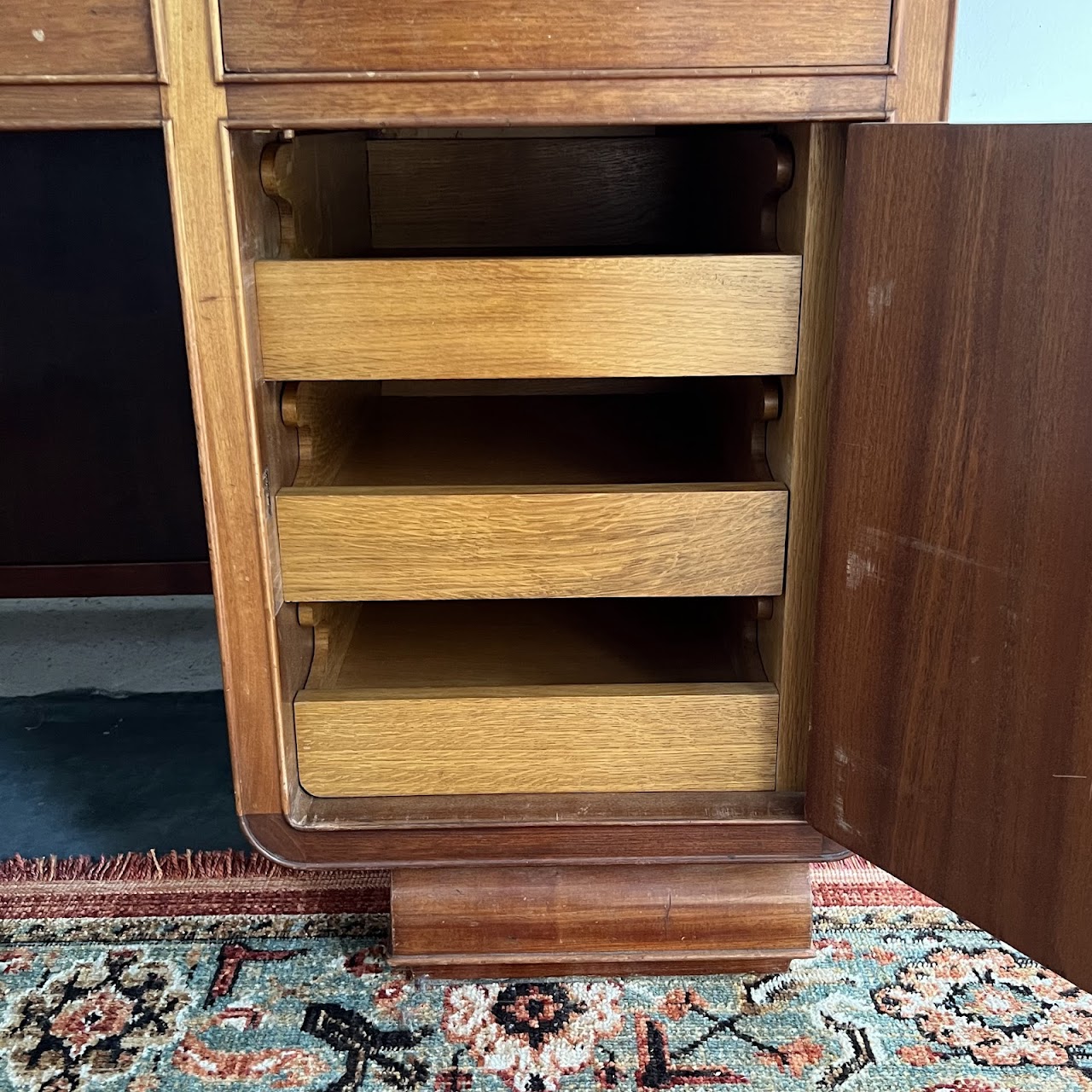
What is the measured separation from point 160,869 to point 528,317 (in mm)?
669

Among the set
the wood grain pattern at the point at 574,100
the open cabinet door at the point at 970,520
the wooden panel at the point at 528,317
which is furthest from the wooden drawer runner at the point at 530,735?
the wood grain pattern at the point at 574,100

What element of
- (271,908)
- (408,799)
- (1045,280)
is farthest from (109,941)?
(1045,280)

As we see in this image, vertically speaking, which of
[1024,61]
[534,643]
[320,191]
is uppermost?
[1024,61]

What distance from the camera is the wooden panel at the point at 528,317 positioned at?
76cm

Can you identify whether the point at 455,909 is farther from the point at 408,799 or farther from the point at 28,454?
the point at 28,454

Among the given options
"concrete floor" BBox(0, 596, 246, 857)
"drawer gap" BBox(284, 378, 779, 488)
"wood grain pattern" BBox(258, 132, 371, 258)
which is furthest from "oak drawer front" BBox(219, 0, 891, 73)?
→ "concrete floor" BBox(0, 596, 246, 857)

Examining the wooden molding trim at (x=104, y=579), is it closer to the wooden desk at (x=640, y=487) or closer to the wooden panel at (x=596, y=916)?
the wooden desk at (x=640, y=487)

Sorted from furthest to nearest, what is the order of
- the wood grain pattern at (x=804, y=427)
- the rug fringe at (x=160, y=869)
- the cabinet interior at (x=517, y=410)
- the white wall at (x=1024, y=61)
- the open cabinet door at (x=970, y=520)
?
1. the white wall at (x=1024, y=61)
2. the rug fringe at (x=160, y=869)
3. the cabinet interior at (x=517, y=410)
4. the wood grain pattern at (x=804, y=427)
5. the open cabinet door at (x=970, y=520)

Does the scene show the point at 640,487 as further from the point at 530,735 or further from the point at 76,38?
the point at 76,38

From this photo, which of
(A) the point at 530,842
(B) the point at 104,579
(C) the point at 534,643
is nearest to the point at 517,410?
(C) the point at 534,643

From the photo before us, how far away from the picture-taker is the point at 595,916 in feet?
2.94

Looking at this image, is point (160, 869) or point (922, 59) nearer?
point (922, 59)

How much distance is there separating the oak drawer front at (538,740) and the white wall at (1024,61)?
854 millimetres

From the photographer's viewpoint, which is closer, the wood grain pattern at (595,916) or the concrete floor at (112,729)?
the wood grain pattern at (595,916)
